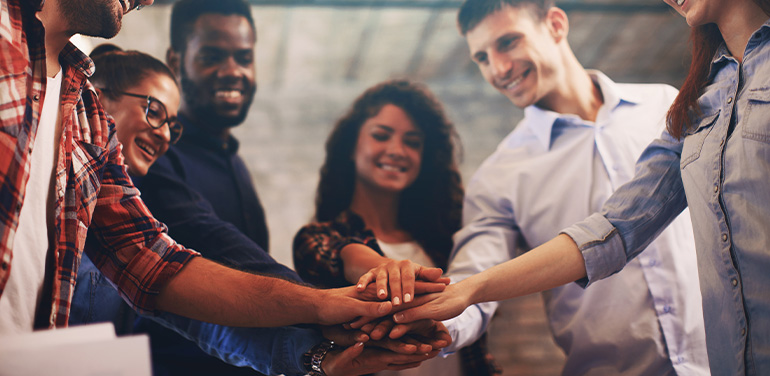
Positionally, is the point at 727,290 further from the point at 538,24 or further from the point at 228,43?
the point at 228,43

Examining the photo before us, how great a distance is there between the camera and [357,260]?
1884mm

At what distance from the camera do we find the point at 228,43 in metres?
2.00

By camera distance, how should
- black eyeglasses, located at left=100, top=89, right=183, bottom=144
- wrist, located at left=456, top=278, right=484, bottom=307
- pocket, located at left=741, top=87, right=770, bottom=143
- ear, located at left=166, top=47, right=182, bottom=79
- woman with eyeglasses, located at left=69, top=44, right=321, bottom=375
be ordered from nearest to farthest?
1. pocket, located at left=741, top=87, right=770, bottom=143
2. wrist, located at left=456, top=278, right=484, bottom=307
3. woman with eyeglasses, located at left=69, top=44, right=321, bottom=375
4. black eyeglasses, located at left=100, top=89, right=183, bottom=144
5. ear, located at left=166, top=47, right=182, bottom=79

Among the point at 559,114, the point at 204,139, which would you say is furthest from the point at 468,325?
the point at 204,139

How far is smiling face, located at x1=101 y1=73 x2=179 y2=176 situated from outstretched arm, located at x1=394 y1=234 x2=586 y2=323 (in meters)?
0.94

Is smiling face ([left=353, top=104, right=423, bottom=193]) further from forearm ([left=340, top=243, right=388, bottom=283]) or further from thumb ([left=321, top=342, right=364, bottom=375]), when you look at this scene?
thumb ([left=321, top=342, right=364, bottom=375])

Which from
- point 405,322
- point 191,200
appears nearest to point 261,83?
A: point 191,200

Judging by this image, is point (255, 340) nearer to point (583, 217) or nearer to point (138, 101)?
point (138, 101)

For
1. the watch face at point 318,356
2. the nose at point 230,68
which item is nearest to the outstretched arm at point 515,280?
the watch face at point 318,356

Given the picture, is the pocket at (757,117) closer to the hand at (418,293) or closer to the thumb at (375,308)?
the hand at (418,293)

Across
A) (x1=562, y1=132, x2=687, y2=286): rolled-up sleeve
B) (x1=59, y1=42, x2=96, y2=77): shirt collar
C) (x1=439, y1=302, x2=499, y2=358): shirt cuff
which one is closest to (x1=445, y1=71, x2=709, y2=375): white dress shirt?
(x1=439, y1=302, x2=499, y2=358): shirt cuff

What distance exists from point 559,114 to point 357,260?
96 centimetres

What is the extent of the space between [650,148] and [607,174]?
1.54ft

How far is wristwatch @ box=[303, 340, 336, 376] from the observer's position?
1.61 meters
